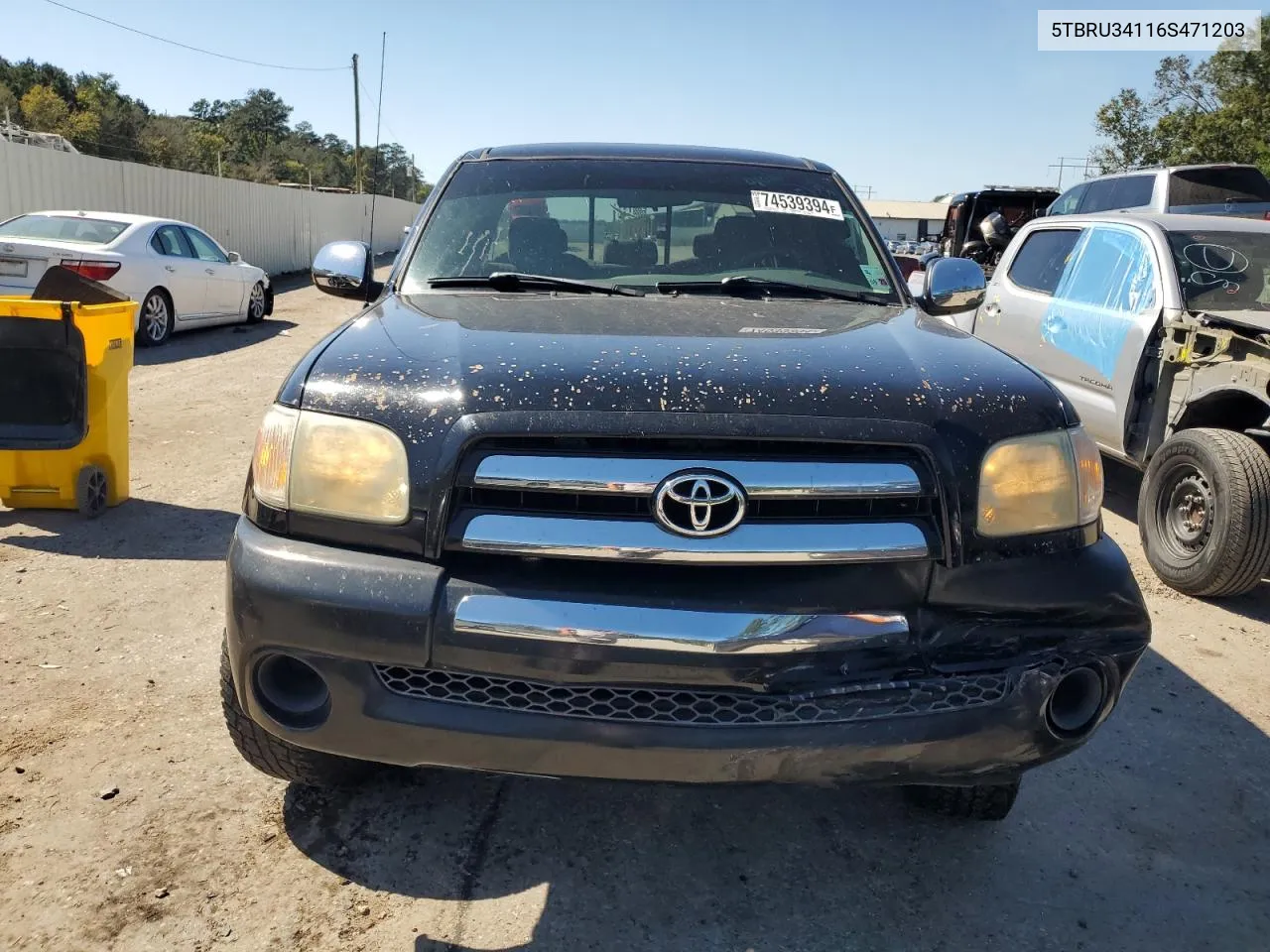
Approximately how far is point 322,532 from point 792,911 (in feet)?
4.64

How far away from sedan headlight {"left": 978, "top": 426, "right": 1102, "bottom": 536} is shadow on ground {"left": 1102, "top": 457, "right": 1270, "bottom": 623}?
9.82ft

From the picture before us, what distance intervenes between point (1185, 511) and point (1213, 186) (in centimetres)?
762

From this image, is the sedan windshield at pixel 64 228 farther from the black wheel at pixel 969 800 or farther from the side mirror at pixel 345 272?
the black wheel at pixel 969 800

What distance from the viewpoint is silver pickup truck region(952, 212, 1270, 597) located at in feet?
15.0

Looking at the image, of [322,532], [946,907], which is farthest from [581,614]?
[946,907]

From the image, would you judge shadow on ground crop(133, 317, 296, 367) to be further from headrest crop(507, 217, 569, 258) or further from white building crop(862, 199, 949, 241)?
white building crop(862, 199, 949, 241)

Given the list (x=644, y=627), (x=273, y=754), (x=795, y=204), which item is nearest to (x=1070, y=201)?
(x=795, y=204)

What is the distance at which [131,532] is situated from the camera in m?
5.12

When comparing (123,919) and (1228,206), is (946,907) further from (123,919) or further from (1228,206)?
(1228,206)

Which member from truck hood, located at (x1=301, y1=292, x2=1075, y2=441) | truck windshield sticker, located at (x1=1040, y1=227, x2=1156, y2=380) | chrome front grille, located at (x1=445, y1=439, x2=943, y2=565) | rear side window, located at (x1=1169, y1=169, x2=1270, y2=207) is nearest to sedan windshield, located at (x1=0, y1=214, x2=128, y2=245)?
truck windshield sticker, located at (x1=1040, y1=227, x2=1156, y2=380)

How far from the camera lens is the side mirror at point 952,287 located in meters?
3.59

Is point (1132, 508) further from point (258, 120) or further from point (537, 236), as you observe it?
point (258, 120)

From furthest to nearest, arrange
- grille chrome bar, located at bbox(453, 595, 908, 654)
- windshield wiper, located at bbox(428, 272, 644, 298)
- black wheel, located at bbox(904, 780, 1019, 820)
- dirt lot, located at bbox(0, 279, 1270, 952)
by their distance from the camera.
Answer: windshield wiper, located at bbox(428, 272, 644, 298), black wheel, located at bbox(904, 780, 1019, 820), dirt lot, located at bbox(0, 279, 1270, 952), grille chrome bar, located at bbox(453, 595, 908, 654)

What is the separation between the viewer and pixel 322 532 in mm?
2119
